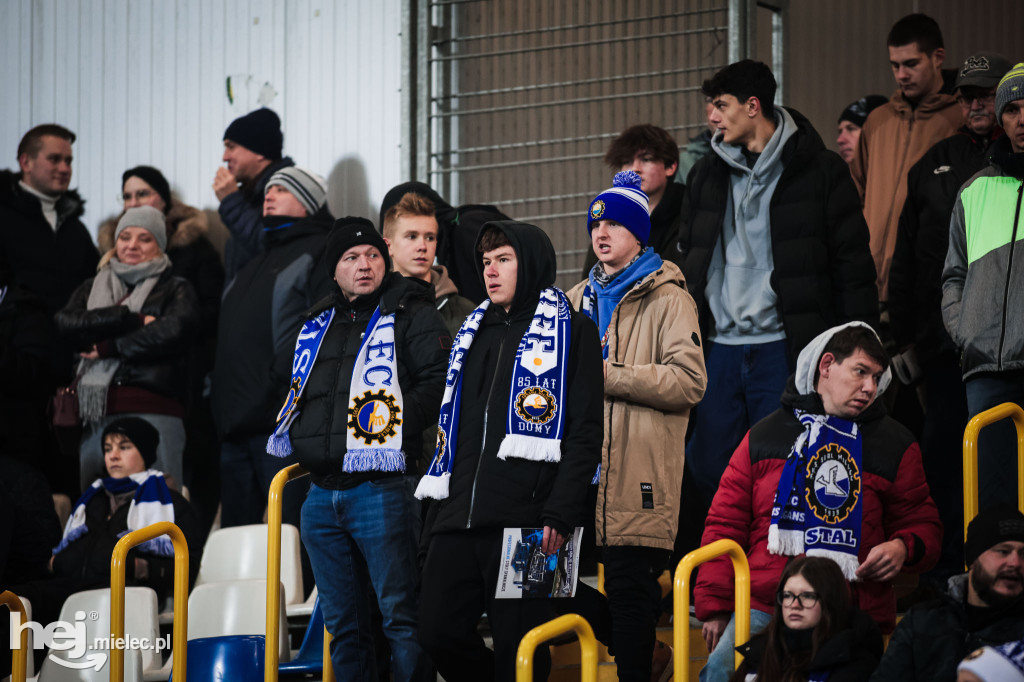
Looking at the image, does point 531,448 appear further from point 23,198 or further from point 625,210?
point 23,198

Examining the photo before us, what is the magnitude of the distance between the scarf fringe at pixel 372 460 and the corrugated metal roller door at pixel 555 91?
10.8 feet

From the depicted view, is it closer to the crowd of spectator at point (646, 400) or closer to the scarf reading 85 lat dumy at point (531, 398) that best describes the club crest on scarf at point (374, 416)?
the crowd of spectator at point (646, 400)

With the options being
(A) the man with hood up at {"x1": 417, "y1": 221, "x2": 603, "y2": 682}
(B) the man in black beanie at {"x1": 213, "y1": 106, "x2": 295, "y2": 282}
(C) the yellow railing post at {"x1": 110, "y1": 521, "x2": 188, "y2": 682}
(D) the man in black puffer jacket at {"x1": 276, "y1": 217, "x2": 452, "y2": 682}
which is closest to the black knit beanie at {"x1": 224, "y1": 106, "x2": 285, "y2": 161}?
(B) the man in black beanie at {"x1": 213, "y1": 106, "x2": 295, "y2": 282}

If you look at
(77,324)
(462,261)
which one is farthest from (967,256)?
(77,324)

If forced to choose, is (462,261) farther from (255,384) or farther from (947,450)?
(947,450)

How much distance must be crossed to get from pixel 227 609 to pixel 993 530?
3442mm

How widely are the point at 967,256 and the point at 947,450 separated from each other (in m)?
0.95

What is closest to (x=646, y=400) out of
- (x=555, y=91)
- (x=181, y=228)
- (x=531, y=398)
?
(x=531, y=398)

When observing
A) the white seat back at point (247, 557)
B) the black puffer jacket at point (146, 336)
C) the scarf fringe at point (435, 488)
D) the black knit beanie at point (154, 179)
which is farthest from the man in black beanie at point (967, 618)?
the black knit beanie at point (154, 179)

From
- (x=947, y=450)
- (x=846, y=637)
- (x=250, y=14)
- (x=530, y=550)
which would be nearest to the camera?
(x=846, y=637)

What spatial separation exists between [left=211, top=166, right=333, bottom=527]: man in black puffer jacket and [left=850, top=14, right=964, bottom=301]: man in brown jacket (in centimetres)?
269

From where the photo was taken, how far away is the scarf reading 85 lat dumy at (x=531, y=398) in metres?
4.38

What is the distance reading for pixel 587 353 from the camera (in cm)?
459

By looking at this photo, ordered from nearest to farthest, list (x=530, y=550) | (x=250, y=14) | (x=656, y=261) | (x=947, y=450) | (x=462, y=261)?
(x=530, y=550), (x=656, y=261), (x=947, y=450), (x=462, y=261), (x=250, y=14)
